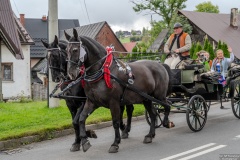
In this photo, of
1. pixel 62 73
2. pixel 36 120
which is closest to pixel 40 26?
pixel 36 120

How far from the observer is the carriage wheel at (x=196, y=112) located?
8.85m

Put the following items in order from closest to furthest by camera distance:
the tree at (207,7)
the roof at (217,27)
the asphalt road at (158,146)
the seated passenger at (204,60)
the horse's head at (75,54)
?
the horse's head at (75,54), the asphalt road at (158,146), the seated passenger at (204,60), the roof at (217,27), the tree at (207,7)

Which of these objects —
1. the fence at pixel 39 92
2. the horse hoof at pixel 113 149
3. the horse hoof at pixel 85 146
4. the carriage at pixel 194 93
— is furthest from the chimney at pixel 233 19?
the horse hoof at pixel 85 146

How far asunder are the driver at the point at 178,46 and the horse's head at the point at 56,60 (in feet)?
9.79

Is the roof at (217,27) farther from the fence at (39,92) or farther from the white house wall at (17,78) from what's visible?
the white house wall at (17,78)

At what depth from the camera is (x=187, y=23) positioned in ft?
134

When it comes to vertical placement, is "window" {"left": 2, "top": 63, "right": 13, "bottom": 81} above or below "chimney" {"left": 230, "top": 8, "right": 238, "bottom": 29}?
below

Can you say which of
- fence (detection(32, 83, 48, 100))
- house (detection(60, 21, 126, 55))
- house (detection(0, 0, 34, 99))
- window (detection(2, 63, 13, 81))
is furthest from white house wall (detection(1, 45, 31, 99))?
house (detection(60, 21, 126, 55))

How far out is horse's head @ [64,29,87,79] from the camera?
6.70m

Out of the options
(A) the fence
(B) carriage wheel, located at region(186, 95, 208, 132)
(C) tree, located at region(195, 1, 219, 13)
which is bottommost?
(A) the fence

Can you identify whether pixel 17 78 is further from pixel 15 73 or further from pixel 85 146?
pixel 85 146

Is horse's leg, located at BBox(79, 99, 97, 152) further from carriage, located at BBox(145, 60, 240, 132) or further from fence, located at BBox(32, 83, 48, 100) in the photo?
fence, located at BBox(32, 83, 48, 100)

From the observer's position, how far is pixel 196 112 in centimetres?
891

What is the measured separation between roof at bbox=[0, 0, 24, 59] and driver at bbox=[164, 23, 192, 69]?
23.1ft
